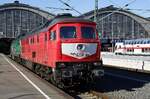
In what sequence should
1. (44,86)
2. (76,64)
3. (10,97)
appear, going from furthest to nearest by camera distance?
(44,86)
(76,64)
(10,97)

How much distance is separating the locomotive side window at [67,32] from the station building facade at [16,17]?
127572mm

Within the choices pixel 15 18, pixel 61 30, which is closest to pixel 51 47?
pixel 61 30

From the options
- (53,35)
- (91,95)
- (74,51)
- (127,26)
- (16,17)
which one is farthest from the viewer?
(127,26)

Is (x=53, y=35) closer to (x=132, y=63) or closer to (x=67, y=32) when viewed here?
(x=67, y=32)

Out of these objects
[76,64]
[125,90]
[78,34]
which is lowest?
[125,90]

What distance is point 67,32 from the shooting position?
18344 millimetres

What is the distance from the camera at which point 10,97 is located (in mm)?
15422

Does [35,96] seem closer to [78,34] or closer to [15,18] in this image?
[78,34]

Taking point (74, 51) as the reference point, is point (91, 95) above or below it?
below

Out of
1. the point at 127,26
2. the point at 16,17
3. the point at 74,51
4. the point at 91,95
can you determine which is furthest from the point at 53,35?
the point at 127,26

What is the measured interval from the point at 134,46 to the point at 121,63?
42429 millimetres

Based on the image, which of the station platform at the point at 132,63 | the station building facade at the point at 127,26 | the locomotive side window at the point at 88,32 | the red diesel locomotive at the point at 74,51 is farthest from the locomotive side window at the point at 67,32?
the station building facade at the point at 127,26

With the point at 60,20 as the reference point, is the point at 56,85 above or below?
below

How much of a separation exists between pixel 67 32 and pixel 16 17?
5397 inches
